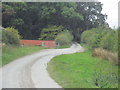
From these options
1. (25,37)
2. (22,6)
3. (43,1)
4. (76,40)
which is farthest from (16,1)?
(76,40)

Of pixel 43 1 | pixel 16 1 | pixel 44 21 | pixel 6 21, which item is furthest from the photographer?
pixel 44 21

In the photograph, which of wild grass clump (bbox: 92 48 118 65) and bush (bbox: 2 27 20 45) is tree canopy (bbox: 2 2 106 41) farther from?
wild grass clump (bbox: 92 48 118 65)

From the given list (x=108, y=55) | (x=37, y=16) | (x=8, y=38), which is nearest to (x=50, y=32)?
(x=37, y=16)

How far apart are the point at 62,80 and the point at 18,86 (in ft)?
7.25

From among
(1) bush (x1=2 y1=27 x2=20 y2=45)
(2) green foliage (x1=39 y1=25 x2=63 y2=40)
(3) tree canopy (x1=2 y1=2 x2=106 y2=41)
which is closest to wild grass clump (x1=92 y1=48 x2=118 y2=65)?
(1) bush (x1=2 y1=27 x2=20 y2=45)

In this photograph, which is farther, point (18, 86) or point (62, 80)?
point (62, 80)

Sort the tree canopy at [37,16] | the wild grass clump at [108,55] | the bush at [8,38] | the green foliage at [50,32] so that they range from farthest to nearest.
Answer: the green foliage at [50,32], the tree canopy at [37,16], the bush at [8,38], the wild grass clump at [108,55]

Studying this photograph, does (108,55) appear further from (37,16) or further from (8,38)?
(37,16)

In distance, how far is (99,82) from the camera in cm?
831

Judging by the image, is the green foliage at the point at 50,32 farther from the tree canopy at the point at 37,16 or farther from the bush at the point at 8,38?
the bush at the point at 8,38

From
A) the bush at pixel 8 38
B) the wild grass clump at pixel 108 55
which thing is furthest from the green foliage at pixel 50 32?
the wild grass clump at pixel 108 55

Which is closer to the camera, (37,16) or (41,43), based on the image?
(41,43)

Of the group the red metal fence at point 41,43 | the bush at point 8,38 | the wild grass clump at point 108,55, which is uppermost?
the bush at point 8,38

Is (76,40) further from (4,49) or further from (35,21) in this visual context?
(4,49)
